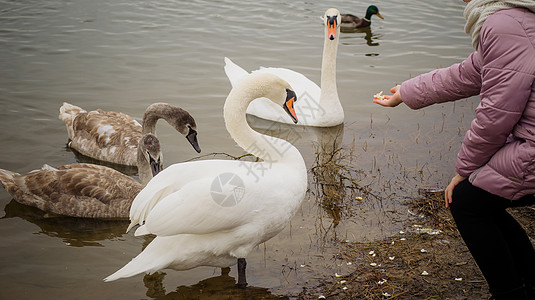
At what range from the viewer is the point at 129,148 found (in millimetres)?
6980

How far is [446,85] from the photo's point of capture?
359cm

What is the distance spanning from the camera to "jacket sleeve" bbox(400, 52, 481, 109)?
3.48 m

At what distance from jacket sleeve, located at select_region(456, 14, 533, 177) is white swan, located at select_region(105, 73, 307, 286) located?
149 cm

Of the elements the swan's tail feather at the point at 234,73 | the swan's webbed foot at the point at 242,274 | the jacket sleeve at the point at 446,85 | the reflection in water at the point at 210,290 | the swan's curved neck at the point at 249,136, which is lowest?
the reflection in water at the point at 210,290

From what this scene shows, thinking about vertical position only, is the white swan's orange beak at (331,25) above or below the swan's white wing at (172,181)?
above

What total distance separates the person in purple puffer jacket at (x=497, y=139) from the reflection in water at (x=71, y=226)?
330cm

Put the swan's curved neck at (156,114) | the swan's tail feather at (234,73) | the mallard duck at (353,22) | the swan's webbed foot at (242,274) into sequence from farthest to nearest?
the mallard duck at (353,22) < the swan's tail feather at (234,73) < the swan's curved neck at (156,114) < the swan's webbed foot at (242,274)

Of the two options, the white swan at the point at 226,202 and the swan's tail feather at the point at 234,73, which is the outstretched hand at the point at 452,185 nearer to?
the white swan at the point at 226,202

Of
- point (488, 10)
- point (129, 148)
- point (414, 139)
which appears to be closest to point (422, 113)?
point (414, 139)

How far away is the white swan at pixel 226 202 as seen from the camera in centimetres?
392

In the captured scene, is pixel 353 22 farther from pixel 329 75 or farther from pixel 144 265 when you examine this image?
pixel 144 265

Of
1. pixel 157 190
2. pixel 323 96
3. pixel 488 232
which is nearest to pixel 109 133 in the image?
pixel 323 96

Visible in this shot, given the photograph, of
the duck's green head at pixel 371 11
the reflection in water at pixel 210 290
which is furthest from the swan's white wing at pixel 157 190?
the duck's green head at pixel 371 11

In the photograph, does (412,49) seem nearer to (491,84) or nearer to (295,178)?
(295,178)
